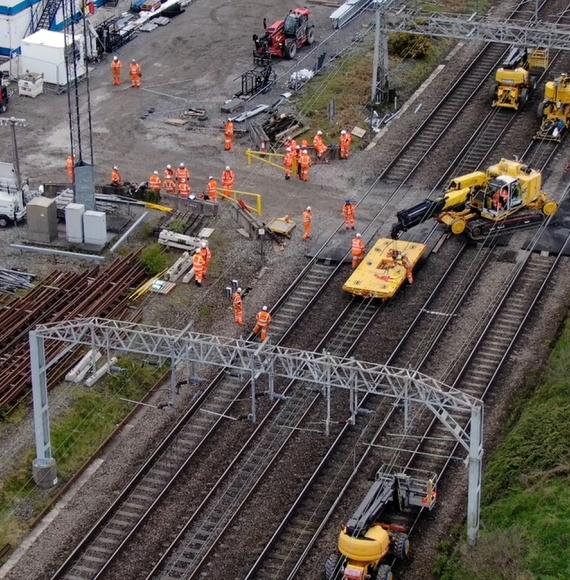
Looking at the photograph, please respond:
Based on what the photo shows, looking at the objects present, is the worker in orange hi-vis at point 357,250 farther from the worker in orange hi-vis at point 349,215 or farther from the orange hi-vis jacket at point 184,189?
the orange hi-vis jacket at point 184,189

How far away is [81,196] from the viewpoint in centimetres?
5253

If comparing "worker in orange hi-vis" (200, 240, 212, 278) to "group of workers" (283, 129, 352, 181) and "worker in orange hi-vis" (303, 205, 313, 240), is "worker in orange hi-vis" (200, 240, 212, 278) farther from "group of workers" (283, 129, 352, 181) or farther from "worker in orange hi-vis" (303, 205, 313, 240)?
"group of workers" (283, 129, 352, 181)

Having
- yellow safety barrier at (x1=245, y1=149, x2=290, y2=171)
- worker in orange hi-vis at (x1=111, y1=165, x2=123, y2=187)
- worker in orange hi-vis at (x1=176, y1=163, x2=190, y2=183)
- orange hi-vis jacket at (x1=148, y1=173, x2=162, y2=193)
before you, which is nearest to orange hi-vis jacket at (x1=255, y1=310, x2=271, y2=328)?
worker in orange hi-vis at (x1=176, y1=163, x2=190, y2=183)

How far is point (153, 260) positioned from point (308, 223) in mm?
5426

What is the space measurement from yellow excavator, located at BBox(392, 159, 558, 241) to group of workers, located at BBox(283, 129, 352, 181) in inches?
230

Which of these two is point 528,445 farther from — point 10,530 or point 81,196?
point 81,196

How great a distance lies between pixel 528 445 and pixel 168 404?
10014 mm

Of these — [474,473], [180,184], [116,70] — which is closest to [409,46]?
[116,70]

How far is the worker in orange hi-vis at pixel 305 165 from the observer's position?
56.4m

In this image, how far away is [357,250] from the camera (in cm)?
5038

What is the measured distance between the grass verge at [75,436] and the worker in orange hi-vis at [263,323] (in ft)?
10.7

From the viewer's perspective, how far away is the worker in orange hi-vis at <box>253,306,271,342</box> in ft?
150

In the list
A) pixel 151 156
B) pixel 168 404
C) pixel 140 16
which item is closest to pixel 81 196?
pixel 151 156

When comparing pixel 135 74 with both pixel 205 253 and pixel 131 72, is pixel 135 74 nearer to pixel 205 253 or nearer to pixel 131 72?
pixel 131 72
